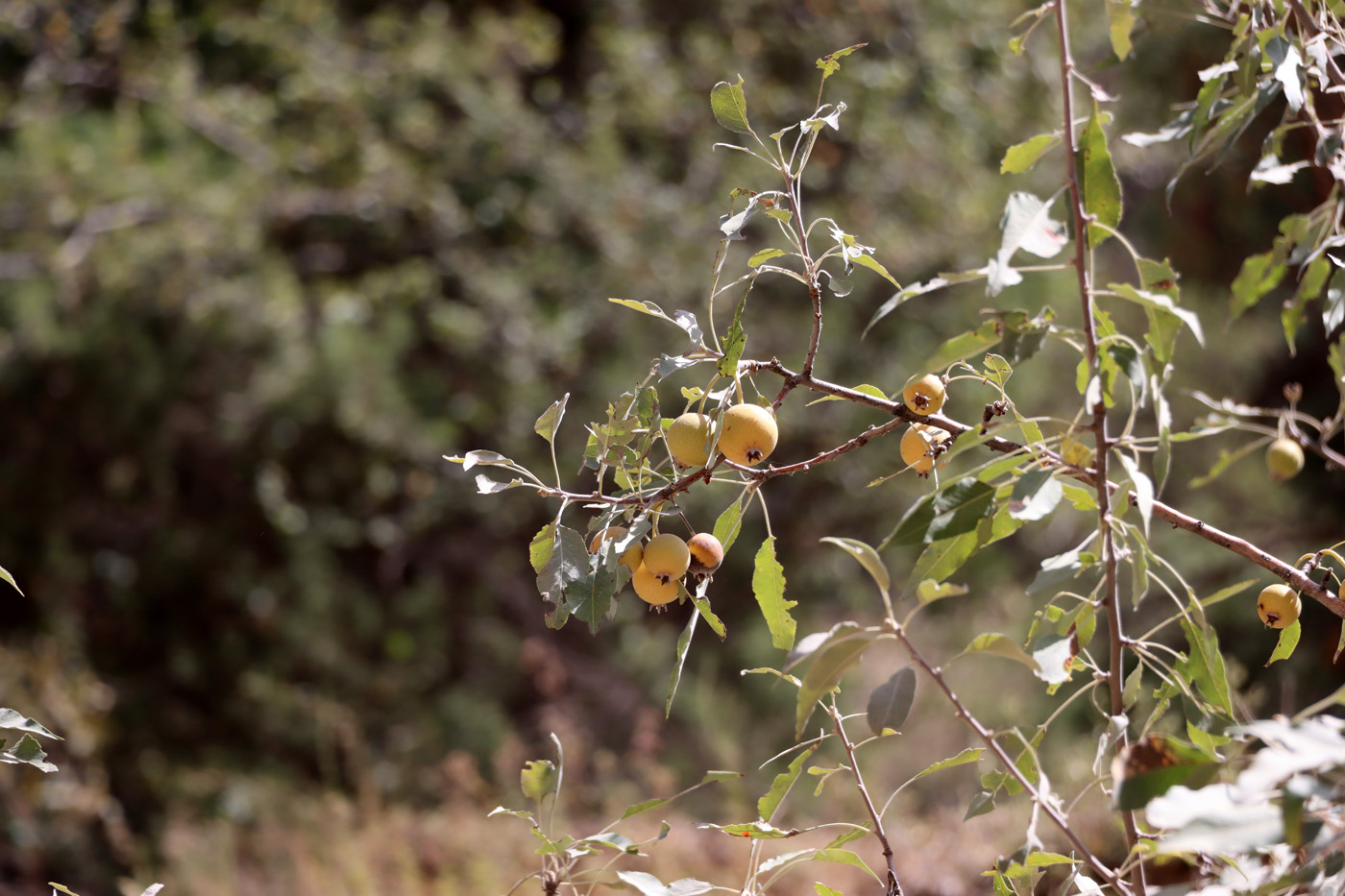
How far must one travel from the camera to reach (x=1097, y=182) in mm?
502

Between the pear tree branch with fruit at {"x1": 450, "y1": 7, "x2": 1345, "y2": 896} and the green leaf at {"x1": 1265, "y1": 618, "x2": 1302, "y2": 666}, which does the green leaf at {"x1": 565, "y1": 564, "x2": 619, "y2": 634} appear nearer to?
the pear tree branch with fruit at {"x1": 450, "y1": 7, "x2": 1345, "y2": 896}

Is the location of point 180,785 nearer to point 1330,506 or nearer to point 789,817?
point 789,817

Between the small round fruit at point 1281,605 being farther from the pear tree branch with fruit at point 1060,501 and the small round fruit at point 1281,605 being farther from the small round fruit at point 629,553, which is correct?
the small round fruit at point 629,553

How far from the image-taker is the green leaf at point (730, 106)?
2.02 ft

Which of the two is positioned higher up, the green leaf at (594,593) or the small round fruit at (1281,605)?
the green leaf at (594,593)

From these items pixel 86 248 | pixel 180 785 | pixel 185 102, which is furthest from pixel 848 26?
pixel 180 785

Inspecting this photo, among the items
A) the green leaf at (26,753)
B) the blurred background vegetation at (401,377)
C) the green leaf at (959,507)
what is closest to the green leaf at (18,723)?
the green leaf at (26,753)

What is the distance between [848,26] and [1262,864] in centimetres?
306

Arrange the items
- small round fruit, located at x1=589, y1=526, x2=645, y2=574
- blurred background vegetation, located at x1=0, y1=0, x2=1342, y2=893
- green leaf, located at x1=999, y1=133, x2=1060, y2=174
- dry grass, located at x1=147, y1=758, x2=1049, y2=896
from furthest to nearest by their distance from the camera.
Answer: blurred background vegetation, located at x1=0, y1=0, x2=1342, y2=893, dry grass, located at x1=147, y1=758, x2=1049, y2=896, small round fruit, located at x1=589, y1=526, x2=645, y2=574, green leaf, located at x1=999, y1=133, x2=1060, y2=174

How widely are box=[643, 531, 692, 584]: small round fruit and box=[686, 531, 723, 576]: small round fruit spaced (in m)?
0.02

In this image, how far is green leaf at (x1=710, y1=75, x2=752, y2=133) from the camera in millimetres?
615

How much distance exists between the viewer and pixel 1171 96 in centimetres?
291

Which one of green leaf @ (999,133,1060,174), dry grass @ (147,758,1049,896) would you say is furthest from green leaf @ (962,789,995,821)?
dry grass @ (147,758,1049,896)

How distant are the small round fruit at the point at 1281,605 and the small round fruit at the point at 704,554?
12.7 inches
